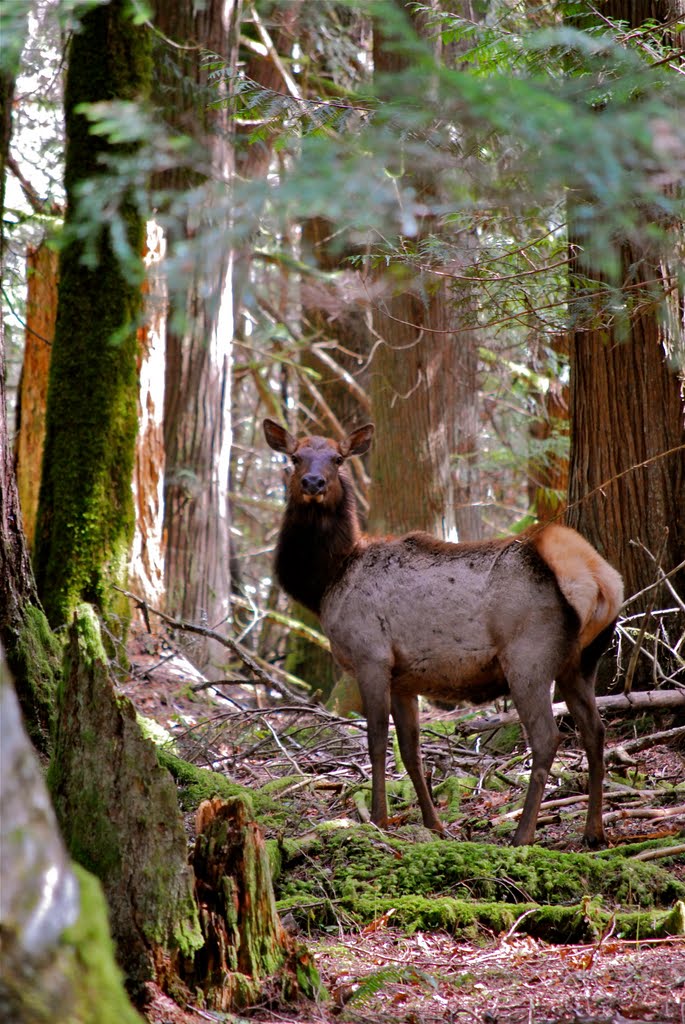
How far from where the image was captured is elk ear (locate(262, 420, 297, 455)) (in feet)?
28.1

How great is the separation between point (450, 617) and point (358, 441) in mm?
2019

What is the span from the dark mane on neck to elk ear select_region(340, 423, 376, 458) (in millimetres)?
548

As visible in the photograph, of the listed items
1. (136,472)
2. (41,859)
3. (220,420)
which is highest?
(220,420)

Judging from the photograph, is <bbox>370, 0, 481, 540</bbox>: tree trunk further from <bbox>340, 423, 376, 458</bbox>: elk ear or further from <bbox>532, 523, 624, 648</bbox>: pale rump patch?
<bbox>532, 523, 624, 648</bbox>: pale rump patch

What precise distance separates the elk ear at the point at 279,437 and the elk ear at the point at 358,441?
44 cm

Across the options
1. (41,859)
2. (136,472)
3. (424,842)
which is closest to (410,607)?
(424,842)

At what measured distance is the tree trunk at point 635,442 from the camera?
8.12 metres

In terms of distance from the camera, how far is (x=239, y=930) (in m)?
3.76

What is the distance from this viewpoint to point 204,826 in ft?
13.4

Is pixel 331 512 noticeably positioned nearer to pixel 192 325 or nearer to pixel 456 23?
pixel 456 23

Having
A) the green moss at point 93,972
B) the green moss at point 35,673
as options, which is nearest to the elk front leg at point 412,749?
the green moss at point 35,673

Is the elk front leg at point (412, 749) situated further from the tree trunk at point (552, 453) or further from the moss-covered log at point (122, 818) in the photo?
the tree trunk at point (552, 453)

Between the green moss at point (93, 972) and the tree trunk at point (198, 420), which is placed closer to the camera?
the green moss at point (93, 972)

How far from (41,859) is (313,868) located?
3.84 metres
